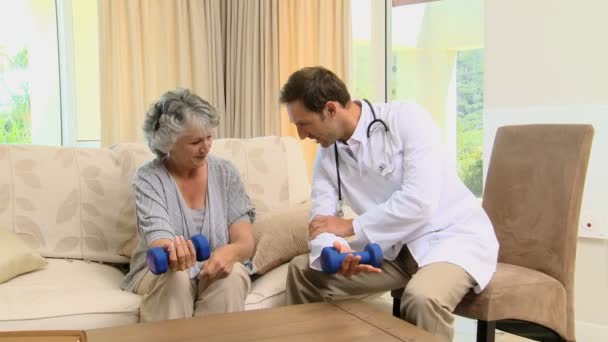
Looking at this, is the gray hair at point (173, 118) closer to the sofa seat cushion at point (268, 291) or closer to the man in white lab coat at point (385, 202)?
the man in white lab coat at point (385, 202)

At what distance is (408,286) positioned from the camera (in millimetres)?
1718

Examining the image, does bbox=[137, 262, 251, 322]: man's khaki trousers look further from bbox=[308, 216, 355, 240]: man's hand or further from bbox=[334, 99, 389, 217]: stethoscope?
bbox=[334, 99, 389, 217]: stethoscope

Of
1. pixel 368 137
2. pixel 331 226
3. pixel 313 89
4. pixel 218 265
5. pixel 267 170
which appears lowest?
pixel 218 265

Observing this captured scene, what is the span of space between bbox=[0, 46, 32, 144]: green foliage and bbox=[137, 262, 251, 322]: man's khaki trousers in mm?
1965

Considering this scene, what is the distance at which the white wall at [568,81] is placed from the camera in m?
2.53

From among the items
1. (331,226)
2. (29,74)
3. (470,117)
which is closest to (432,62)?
(470,117)

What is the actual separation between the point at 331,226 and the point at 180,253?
1.58 feet

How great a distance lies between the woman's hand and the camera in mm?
1693

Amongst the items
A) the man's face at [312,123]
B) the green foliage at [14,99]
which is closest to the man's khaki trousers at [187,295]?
the man's face at [312,123]

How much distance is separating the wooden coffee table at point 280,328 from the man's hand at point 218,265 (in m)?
0.29

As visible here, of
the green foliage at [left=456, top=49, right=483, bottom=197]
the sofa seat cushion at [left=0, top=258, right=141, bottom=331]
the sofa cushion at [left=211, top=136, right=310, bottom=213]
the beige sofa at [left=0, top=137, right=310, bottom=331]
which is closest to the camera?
the sofa seat cushion at [left=0, top=258, right=141, bottom=331]

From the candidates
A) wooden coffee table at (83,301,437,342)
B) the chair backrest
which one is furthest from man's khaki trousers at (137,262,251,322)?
the chair backrest

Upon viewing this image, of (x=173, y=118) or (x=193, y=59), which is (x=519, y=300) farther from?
(x=193, y=59)

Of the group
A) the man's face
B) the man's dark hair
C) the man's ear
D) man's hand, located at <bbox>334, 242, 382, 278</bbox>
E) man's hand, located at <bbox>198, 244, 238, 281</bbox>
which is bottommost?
man's hand, located at <bbox>198, 244, 238, 281</bbox>
